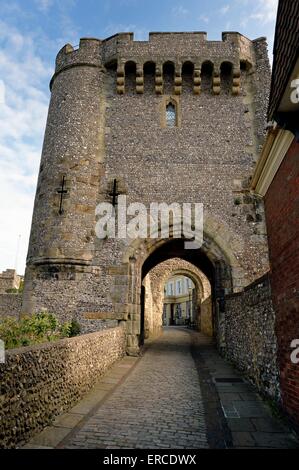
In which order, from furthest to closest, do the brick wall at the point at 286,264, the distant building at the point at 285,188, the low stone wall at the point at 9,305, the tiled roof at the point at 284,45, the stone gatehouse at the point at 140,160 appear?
the low stone wall at the point at 9,305, the stone gatehouse at the point at 140,160, the brick wall at the point at 286,264, the distant building at the point at 285,188, the tiled roof at the point at 284,45

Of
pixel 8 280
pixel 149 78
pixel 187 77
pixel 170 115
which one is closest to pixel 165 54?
pixel 149 78

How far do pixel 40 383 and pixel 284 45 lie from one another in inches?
211

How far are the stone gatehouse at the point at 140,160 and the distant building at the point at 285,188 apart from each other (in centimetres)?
558

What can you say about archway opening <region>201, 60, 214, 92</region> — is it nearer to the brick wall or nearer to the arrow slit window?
the arrow slit window

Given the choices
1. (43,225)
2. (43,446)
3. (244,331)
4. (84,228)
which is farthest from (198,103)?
(43,446)

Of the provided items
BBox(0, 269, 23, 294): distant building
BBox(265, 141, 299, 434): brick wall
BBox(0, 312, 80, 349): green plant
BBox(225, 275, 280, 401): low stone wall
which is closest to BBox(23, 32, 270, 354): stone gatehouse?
BBox(0, 312, 80, 349): green plant

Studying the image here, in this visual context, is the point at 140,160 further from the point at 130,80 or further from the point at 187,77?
the point at 187,77

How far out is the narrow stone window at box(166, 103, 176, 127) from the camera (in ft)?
40.1

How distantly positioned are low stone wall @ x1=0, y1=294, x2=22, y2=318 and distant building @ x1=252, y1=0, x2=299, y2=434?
2055 cm

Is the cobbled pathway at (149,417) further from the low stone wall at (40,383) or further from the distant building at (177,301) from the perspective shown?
the distant building at (177,301)

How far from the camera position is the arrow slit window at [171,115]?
12.2m

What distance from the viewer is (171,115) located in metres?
12.4

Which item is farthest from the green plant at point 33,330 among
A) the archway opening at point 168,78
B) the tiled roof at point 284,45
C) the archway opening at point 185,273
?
the archway opening at point 168,78

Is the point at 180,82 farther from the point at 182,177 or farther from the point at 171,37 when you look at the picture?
the point at 182,177
